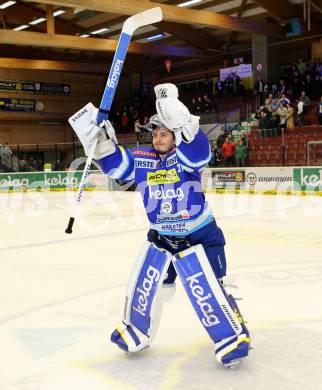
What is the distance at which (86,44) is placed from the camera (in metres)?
22.5

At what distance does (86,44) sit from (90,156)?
20439 millimetres

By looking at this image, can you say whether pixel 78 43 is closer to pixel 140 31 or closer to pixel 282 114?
pixel 140 31

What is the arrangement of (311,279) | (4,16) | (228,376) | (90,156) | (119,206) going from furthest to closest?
(4,16) < (119,206) < (311,279) < (90,156) < (228,376)

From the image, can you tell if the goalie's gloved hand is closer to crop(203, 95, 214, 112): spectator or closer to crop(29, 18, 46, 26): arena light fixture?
crop(203, 95, 214, 112): spectator

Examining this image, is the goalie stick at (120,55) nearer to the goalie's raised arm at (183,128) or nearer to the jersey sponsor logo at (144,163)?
the jersey sponsor logo at (144,163)

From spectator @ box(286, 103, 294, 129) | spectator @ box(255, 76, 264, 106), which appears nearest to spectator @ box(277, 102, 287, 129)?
spectator @ box(286, 103, 294, 129)

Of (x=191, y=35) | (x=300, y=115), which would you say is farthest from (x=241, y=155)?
(x=191, y=35)

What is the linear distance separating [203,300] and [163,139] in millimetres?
895

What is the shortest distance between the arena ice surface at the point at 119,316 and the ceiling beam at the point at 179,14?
9.16 meters

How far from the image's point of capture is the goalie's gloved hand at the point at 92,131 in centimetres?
302

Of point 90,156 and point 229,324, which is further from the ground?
point 90,156

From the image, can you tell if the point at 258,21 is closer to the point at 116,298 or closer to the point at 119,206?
the point at 119,206

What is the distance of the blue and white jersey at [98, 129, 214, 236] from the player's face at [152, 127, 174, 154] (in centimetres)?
4

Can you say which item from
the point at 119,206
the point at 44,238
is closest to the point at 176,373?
the point at 44,238
